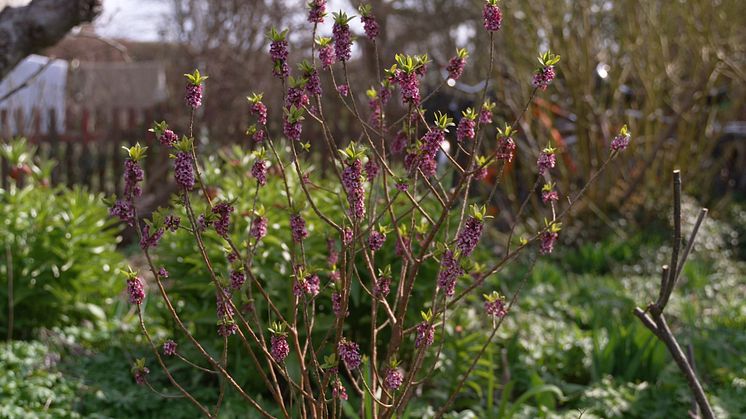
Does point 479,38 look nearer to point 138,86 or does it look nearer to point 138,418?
point 138,86

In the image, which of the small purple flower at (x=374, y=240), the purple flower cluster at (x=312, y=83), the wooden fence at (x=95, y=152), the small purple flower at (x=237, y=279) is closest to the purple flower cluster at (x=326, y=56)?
the purple flower cluster at (x=312, y=83)

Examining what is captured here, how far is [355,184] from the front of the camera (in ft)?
5.78

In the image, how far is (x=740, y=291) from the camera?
5.76 metres

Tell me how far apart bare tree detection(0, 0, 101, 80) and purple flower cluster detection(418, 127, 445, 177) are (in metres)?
2.04

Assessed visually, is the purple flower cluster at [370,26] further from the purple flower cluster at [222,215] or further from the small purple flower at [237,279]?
the small purple flower at [237,279]

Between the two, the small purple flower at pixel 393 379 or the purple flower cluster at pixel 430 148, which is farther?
the small purple flower at pixel 393 379

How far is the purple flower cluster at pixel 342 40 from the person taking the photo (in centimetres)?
176

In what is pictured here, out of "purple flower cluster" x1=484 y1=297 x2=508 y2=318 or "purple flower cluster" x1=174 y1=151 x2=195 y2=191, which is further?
"purple flower cluster" x1=484 y1=297 x2=508 y2=318

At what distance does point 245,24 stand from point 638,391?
27.6ft

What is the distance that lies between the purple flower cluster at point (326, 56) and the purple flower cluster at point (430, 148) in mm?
271

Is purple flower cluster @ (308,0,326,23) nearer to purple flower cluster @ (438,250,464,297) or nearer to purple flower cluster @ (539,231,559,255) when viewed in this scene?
purple flower cluster @ (438,250,464,297)

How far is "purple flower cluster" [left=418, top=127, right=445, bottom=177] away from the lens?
181 centimetres

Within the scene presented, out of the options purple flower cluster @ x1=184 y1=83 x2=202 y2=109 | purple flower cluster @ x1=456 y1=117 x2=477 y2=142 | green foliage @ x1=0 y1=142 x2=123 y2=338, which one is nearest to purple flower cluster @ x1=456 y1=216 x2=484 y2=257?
purple flower cluster @ x1=456 y1=117 x2=477 y2=142

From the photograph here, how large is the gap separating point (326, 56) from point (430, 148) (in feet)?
1.06
